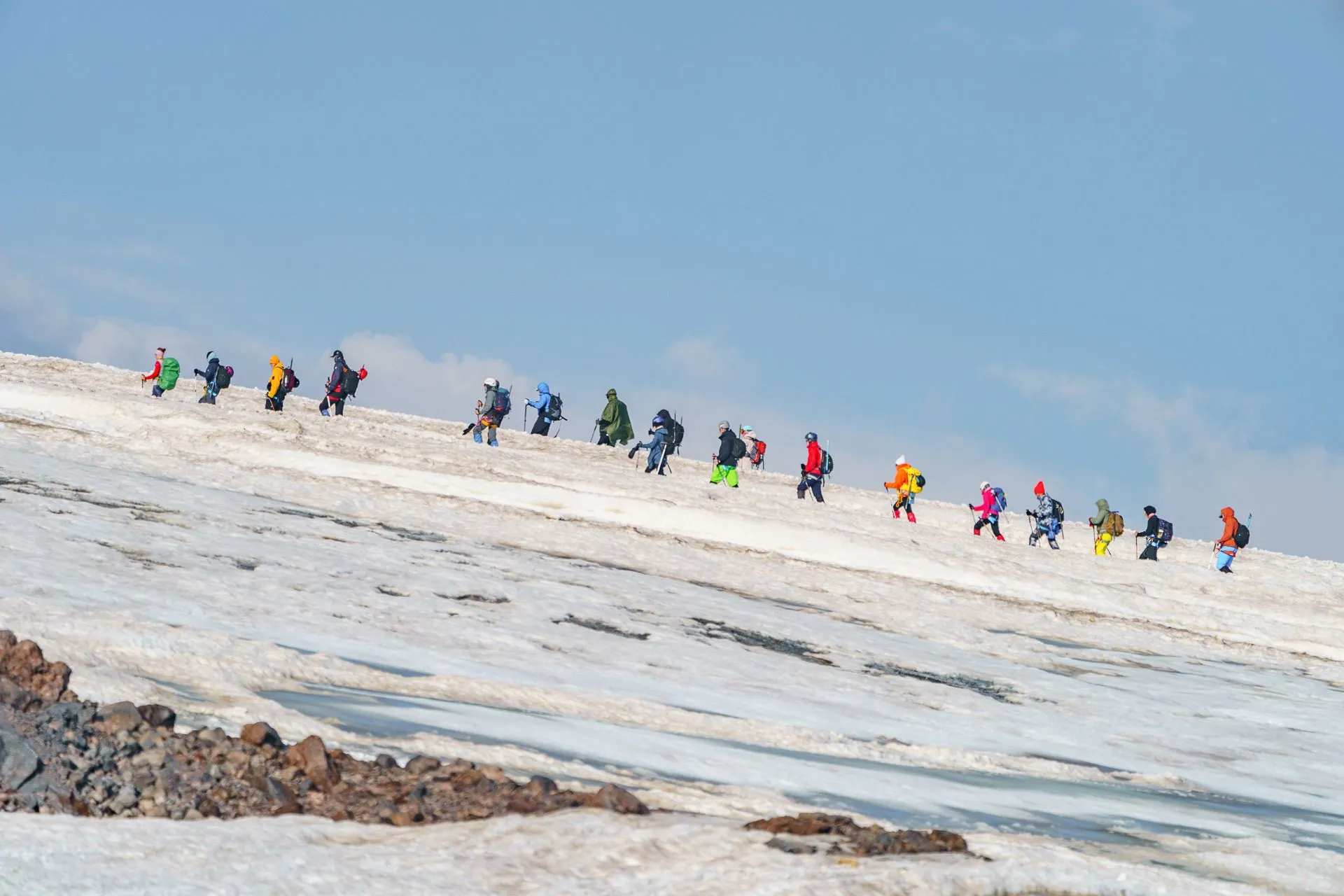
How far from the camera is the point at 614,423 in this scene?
47.9 metres

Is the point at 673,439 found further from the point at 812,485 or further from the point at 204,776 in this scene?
the point at 204,776

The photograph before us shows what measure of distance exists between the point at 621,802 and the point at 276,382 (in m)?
31.7

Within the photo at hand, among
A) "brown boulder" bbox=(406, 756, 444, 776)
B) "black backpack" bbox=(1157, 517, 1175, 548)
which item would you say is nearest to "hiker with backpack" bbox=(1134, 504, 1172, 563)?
"black backpack" bbox=(1157, 517, 1175, 548)

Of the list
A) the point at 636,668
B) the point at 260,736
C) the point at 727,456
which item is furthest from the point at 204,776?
the point at 727,456

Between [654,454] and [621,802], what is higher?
[654,454]

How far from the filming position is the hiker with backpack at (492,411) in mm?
36625

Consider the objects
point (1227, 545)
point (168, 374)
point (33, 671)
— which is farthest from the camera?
point (168, 374)

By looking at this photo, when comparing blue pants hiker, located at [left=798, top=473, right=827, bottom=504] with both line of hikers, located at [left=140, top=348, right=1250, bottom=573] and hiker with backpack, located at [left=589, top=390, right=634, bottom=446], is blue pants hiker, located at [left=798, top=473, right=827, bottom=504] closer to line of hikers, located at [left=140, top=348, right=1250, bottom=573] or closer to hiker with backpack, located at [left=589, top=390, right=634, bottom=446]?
line of hikers, located at [left=140, top=348, right=1250, bottom=573]

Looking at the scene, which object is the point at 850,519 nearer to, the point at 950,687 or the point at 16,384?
the point at 950,687

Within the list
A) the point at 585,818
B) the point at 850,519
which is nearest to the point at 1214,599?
the point at 850,519

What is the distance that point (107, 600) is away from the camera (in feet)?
34.1

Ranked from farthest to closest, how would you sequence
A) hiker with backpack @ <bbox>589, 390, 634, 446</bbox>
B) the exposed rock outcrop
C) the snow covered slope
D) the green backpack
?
1. hiker with backpack @ <bbox>589, 390, 634, 446</bbox>
2. the green backpack
3. the exposed rock outcrop
4. the snow covered slope

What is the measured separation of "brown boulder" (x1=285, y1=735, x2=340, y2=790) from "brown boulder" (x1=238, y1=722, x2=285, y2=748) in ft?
0.40

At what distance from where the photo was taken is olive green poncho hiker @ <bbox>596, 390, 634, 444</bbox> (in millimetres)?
47656
